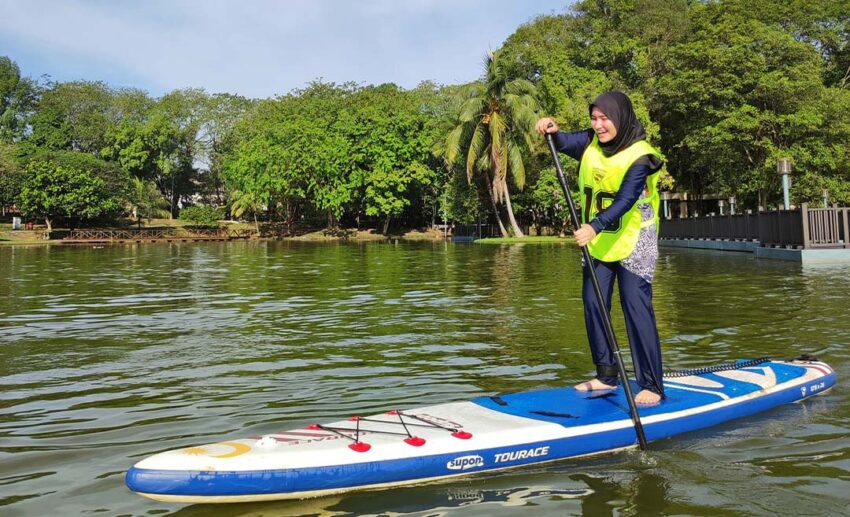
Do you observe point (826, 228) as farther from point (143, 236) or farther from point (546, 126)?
point (143, 236)

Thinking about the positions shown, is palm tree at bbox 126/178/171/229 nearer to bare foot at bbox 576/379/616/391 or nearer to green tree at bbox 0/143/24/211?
green tree at bbox 0/143/24/211

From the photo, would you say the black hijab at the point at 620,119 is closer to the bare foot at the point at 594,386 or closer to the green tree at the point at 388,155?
the bare foot at the point at 594,386

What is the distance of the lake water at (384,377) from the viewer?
11.6ft

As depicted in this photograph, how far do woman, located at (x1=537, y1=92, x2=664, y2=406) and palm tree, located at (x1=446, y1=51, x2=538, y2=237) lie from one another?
118 ft

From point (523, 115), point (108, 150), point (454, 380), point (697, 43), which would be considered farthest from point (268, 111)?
point (454, 380)

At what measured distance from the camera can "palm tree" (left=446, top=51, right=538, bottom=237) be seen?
135 ft

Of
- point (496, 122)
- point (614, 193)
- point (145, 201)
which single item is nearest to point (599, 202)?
point (614, 193)

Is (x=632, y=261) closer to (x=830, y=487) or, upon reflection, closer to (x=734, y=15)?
(x=830, y=487)

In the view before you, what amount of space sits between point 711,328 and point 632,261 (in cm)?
473

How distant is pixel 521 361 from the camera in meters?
6.96

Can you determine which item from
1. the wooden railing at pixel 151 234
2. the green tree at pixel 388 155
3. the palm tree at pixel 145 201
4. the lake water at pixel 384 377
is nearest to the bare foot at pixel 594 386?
the lake water at pixel 384 377

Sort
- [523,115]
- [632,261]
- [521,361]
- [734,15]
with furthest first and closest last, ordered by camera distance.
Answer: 1. [523,115]
2. [734,15]
3. [521,361]
4. [632,261]

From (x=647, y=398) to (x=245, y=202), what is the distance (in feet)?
201

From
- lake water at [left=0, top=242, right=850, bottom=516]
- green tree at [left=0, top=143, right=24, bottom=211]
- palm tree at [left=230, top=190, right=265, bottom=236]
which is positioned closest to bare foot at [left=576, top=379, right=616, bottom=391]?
lake water at [left=0, top=242, right=850, bottom=516]
